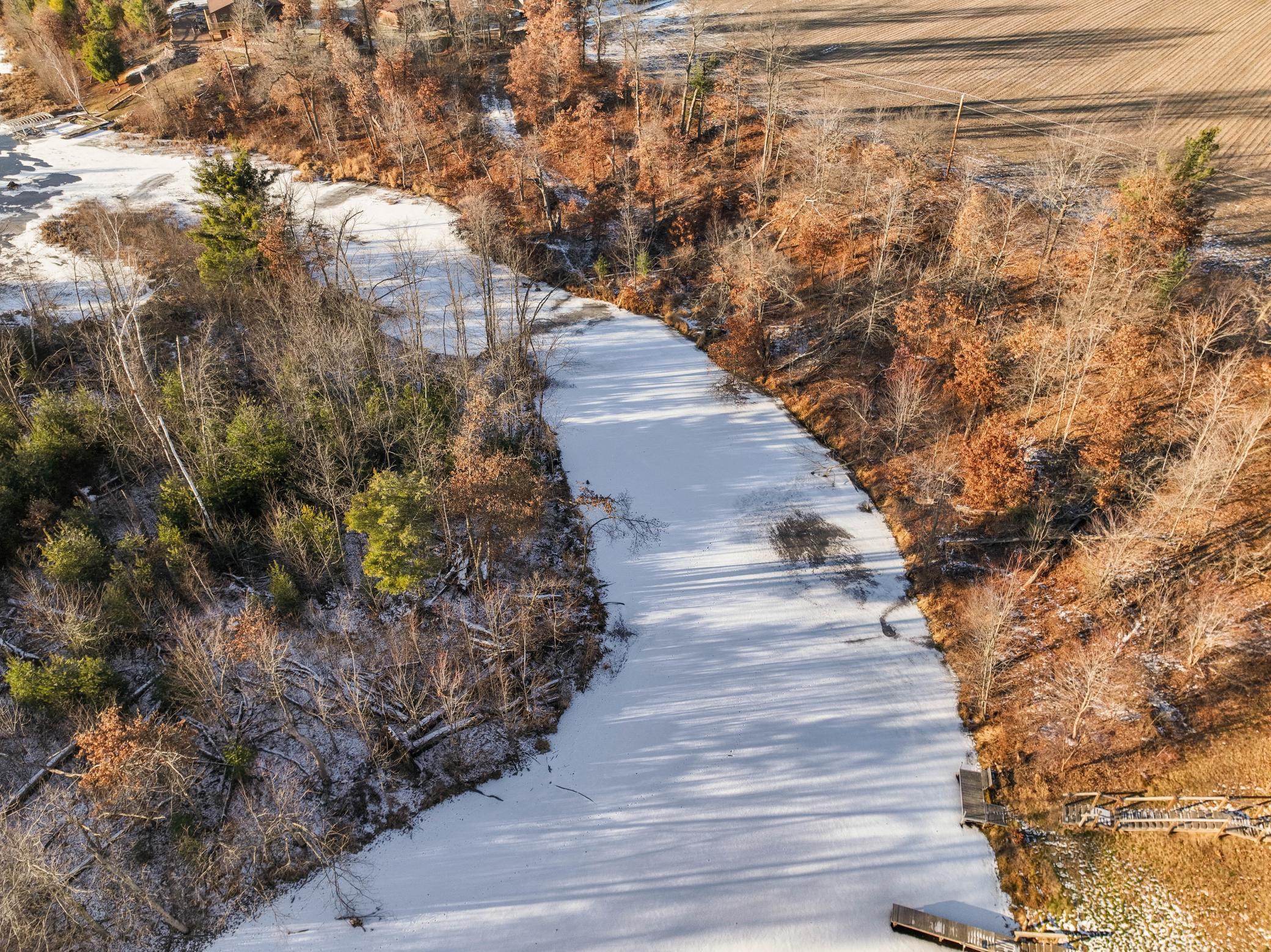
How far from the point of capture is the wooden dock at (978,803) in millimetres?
27484

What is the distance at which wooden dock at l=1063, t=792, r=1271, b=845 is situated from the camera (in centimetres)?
2569

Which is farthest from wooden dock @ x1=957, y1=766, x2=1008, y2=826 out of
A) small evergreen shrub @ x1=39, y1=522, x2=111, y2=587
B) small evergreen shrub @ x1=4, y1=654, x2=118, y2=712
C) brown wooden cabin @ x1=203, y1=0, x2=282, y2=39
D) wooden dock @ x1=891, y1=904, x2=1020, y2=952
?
brown wooden cabin @ x1=203, y1=0, x2=282, y2=39

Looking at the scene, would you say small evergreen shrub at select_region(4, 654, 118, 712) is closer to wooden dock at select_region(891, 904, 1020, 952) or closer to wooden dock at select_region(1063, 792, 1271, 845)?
wooden dock at select_region(891, 904, 1020, 952)

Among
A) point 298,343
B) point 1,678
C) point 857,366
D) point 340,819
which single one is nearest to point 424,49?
point 298,343

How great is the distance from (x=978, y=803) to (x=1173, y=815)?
6.59 metres

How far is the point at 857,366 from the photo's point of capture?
154 ft

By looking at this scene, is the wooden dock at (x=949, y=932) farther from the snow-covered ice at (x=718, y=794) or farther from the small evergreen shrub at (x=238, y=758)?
the small evergreen shrub at (x=238, y=758)

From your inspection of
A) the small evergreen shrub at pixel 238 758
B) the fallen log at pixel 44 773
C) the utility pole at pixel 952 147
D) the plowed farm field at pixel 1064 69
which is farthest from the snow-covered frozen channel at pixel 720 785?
the plowed farm field at pixel 1064 69

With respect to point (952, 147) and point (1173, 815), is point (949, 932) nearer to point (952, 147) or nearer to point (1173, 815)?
point (1173, 815)

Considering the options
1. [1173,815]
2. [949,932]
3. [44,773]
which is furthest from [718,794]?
[44,773]

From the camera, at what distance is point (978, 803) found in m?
28.0

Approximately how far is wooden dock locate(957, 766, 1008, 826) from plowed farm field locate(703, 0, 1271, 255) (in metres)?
38.1

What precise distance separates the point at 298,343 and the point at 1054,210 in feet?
159

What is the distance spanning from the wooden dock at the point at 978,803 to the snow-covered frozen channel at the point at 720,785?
429 mm
